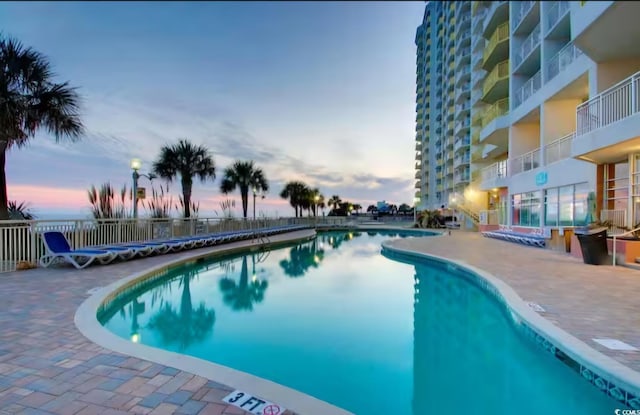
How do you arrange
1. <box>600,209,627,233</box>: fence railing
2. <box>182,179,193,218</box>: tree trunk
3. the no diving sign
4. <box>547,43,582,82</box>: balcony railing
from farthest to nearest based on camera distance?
<box>182,179,193,218</box>: tree trunk → <box>547,43,582,82</box>: balcony railing → <box>600,209,627,233</box>: fence railing → the no diving sign

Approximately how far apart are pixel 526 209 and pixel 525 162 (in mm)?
2401

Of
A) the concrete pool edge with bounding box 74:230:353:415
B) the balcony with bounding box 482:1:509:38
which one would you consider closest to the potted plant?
the concrete pool edge with bounding box 74:230:353:415

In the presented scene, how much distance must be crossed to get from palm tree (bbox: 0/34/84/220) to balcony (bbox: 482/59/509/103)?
21.1m

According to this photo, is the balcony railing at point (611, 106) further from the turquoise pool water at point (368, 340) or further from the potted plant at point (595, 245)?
the turquoise pool water at point (368, 340)

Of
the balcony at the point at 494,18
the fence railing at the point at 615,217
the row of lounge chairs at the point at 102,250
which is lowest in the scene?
the row of lounge chairs at the point at 102,250

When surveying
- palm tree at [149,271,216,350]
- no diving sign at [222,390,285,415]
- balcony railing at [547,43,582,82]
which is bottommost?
palm tree at [149,271,216,350]

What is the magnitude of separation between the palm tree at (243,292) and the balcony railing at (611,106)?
9159 millimetres

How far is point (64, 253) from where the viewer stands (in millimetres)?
7586

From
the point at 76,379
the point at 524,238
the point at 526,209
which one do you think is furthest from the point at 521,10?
the point at 76,379

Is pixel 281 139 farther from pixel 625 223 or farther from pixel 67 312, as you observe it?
pixel 67 312

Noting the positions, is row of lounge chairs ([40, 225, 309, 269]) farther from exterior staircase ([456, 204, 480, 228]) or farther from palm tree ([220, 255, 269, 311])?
exterior staircase ([456, 204, 480, 228])

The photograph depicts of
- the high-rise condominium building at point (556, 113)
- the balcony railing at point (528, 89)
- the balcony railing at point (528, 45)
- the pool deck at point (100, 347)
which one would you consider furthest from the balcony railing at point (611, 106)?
the balcony railing at point (528, 45)

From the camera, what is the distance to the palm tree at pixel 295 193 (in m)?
39.8

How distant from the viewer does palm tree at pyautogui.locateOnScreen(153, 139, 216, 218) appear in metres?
18.7
